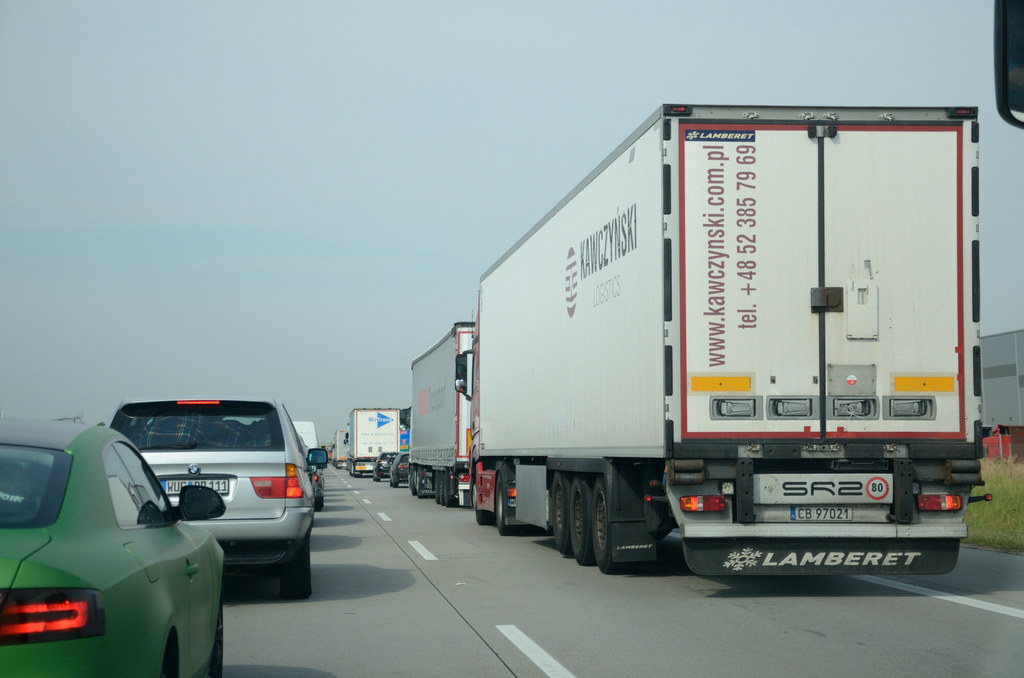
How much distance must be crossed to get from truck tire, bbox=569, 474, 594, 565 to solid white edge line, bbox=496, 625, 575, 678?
400 centimetres

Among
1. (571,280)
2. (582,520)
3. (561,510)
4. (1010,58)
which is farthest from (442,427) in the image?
(1010,58)

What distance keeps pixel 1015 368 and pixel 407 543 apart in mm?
41422

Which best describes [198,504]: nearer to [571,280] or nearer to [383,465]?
[571,280]

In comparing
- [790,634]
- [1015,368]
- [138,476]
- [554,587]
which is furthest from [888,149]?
[1015,368]

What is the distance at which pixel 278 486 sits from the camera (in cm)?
1020

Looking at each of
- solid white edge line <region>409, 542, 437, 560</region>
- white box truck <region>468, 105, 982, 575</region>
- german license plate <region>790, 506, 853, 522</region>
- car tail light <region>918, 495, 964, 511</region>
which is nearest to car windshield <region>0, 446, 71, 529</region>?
white box truck <region>468, 105, 982, 575</region>

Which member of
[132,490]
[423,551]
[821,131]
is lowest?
[423,551]

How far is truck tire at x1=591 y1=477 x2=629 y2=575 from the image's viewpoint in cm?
1208

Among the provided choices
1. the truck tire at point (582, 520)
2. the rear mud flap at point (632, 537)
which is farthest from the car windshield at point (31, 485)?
the truck tire at point (582, 520)

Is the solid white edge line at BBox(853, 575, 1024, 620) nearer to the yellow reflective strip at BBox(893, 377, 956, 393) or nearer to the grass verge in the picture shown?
the yellow reflective strip at BBox(893, 377, 956, 393)

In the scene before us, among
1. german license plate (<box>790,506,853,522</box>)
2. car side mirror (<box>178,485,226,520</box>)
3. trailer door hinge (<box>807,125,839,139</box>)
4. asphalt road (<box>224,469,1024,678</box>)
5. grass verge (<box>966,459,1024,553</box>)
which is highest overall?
trailer door hinge (<box>807,125,839,139</box>)

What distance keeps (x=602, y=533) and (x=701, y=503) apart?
2628 mm

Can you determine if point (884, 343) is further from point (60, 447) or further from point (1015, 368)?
point (1015, 368)

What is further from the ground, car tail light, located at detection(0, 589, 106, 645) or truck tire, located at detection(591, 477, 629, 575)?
car tail light, located at detection(0, 589, 106, 645)
